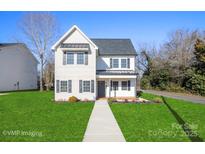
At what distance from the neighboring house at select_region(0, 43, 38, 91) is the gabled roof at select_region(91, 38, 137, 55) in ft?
42.7

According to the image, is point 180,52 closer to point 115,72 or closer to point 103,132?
point 115,72

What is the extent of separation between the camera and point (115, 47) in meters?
25.7

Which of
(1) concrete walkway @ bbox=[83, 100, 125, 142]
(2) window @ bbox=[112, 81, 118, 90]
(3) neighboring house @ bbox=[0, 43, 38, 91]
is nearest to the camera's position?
(1) concrete walkway @ bbox=[83, 100, 125, 142]

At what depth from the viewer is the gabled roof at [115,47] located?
2461cm

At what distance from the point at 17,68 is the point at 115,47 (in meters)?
15.8

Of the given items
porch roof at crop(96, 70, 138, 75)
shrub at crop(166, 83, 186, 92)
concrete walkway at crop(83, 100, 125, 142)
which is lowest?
shrub at crop(166, 83, 186, 92)

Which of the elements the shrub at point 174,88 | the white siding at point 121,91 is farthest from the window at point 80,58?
the shrub at point 174,88

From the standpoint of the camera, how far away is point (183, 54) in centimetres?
3166

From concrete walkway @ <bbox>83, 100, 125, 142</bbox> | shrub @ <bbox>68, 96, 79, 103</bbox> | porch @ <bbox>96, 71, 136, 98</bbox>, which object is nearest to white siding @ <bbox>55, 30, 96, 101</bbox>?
shrub @ <bbox>68, 96, 79, 103</bbox>

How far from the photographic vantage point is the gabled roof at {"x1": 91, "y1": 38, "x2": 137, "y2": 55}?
2461 centimetres

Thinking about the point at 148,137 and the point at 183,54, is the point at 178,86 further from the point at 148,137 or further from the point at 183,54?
the point at 148,137

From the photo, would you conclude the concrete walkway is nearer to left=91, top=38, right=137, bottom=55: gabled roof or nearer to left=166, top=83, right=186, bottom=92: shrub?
left=91, top=38, right=137, bottom=55: gabled roof

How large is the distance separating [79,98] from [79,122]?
1016 cm

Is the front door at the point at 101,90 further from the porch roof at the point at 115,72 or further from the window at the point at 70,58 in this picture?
the window at the point at 70,58
